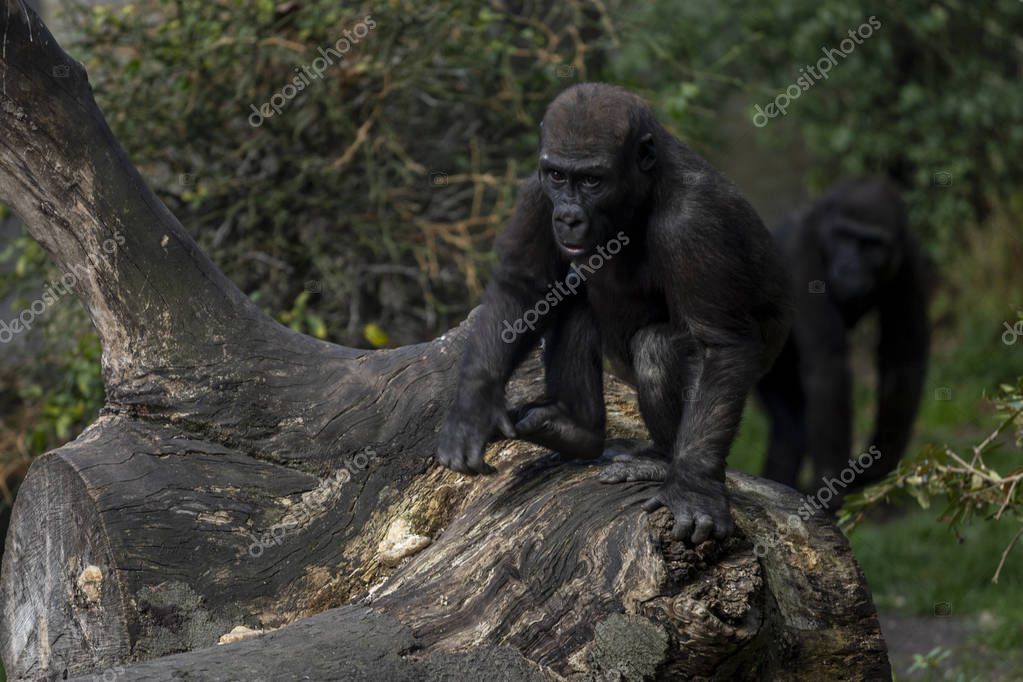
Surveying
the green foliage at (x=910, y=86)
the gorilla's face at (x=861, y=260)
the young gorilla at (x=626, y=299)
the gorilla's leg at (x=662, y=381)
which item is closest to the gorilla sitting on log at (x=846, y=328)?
the gorilla's face at (x=861, y=260)

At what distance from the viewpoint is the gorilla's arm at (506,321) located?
13.4 feet

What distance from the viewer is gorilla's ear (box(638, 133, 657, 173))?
4035mm

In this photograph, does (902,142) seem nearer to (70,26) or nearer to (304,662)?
(70,26)

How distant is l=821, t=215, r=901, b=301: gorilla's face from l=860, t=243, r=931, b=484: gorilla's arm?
21 centimetres

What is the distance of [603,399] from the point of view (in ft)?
14.2

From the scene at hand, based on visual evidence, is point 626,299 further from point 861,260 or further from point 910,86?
point 910,86

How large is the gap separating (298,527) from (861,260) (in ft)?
16.2

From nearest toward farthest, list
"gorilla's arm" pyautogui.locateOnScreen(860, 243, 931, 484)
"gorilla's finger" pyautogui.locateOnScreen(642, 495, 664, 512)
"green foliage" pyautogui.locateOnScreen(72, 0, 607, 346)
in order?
1. "gorilla's finger" pyautogui.locateOnScreen(642, 495, 664, 512)
2. "green foliage" pyautogui.locateOnScreen(72, 0, 607, 346)
3. "gorilla's arm" pyautogui.locateOnScreen(860, 243, 931, 484)

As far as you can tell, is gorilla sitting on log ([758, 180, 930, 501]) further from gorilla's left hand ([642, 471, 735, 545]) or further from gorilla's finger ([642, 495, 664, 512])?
gorilla's finger ([642, 495, 664, 512])

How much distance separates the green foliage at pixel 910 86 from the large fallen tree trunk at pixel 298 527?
6647 millimetres

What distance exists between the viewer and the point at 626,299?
168 inches

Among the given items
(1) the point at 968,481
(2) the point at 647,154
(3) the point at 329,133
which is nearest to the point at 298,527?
(2) the point at 647,154

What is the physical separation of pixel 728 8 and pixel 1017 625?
6.23 metres

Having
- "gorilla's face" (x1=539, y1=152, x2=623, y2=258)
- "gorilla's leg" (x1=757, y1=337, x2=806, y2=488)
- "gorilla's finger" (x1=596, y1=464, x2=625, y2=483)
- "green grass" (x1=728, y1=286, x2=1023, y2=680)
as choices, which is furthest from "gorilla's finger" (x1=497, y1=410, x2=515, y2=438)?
"gorilla's leg" (x1=757, y1=337, x2=806, y2=488)
